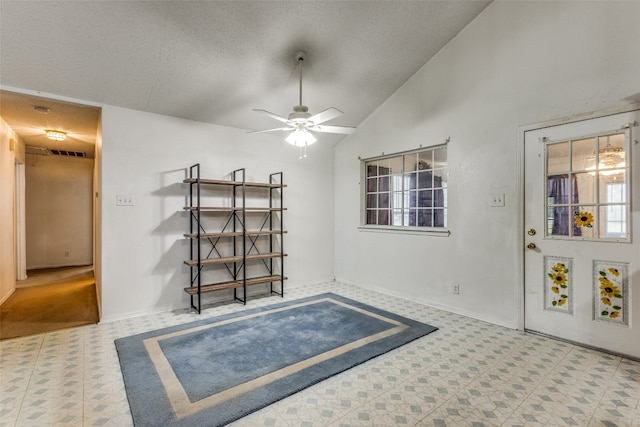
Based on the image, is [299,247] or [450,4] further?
[299,247]

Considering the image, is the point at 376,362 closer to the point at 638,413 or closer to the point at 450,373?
the point at 450,373

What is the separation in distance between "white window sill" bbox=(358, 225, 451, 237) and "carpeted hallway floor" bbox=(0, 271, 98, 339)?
3693 mm

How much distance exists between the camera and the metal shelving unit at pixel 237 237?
3.87m

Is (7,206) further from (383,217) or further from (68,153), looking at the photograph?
(383,217)

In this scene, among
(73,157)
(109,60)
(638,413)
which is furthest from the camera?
(73,157)

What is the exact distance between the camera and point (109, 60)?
2.89 metres

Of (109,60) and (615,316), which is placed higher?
(109,60)

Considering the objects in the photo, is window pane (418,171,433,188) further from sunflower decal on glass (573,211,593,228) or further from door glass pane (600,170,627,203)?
door glass pane (600,170,627,203)

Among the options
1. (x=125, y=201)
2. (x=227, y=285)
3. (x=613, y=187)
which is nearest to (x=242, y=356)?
(x=227, y=285)

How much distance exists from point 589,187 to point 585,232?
0.41m

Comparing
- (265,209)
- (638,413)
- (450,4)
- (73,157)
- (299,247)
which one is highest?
(450,4)

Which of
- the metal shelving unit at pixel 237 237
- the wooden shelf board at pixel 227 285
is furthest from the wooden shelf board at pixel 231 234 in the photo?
the wooden shelf board at pixel 227 285

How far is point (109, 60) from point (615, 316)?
198 inches

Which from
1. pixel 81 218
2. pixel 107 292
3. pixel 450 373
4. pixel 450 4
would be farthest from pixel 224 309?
pixel 81 218
